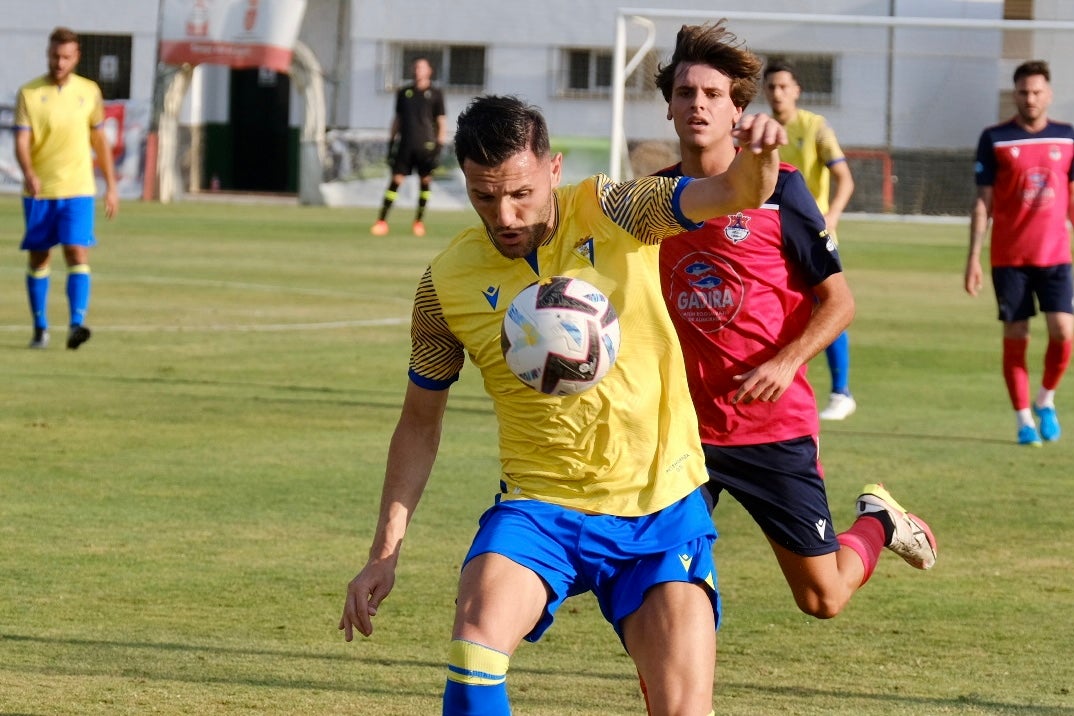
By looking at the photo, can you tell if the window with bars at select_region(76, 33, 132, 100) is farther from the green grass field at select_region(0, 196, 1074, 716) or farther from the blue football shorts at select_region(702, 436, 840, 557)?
the blue football shorts at select_region(702, 436, 840, 557)

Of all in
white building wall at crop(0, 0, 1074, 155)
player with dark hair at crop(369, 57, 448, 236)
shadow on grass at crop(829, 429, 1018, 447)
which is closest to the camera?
shadow on grass at crop(829, 429, 1018, 447)

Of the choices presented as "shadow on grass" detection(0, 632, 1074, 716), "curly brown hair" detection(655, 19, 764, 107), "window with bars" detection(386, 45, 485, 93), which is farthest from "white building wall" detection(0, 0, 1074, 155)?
"shadow on grass" detection(0, 632, 1074, 716)

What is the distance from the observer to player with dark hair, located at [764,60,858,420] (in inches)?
450

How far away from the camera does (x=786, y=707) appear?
17.3 feet

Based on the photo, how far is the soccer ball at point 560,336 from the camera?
4.08m

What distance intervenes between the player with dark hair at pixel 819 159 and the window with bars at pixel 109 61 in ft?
109

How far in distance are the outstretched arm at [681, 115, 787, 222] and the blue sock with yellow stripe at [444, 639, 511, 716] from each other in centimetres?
111

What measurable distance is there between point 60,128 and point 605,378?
36.0ft

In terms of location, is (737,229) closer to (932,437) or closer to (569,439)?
(569,439)

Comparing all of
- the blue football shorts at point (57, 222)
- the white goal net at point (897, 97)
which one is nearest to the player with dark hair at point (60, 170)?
the blue football shorts at point (57, 222)

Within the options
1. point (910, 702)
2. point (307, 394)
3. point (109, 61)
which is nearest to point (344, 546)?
point (910, 702)

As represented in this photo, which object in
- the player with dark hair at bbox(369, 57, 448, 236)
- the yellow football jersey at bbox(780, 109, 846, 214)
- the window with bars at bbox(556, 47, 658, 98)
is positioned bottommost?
the yellow football jersey at bbox(780, 109, 846, 214)

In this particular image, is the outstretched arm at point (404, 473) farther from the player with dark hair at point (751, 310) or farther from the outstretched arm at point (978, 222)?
the outstretched arm at point (978, 222)

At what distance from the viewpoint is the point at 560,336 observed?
4.05 meters
